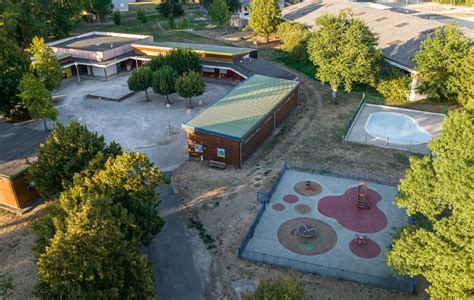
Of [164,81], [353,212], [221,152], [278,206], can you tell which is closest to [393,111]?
[353,212]

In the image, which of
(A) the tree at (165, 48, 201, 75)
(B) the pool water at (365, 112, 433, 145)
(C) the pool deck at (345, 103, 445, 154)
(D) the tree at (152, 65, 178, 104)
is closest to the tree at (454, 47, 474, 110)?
(C) the pool deck at (345, 103, 445, 154)

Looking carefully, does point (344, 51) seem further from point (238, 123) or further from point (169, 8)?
point (169, 8)

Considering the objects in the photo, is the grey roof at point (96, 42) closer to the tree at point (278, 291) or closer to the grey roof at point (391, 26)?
the grey roof at point (391, 26)

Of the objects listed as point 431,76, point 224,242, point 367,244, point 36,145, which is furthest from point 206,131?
point 431,76

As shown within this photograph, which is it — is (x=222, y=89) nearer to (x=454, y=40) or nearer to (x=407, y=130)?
(x=407, y=130)

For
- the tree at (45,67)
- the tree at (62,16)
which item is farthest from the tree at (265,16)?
the tree at (45,67)

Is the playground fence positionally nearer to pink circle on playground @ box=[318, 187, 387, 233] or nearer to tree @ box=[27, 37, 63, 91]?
pink circle on playground @ box=[318, 187, 387, 233]
